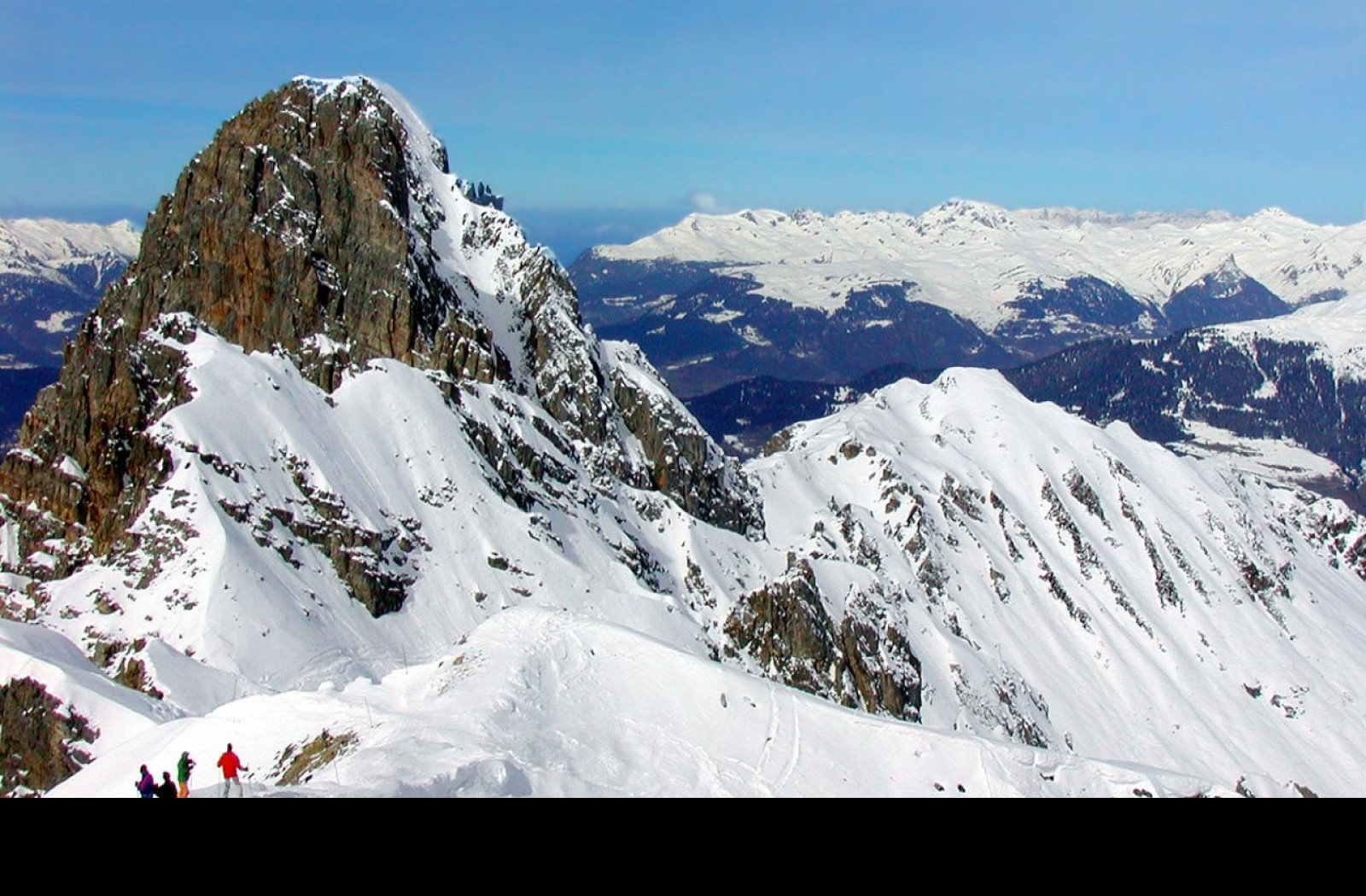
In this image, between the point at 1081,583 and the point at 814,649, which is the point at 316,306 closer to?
the point at 814,649

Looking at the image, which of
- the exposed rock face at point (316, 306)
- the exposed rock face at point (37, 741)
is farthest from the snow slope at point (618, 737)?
the exposed rock face at point (316, 306)

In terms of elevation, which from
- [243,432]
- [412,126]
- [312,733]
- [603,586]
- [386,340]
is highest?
[412,126]

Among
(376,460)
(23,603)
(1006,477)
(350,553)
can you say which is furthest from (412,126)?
(1006,477)

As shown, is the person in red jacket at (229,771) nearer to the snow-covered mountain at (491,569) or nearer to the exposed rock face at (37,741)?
the snow-covered mountain at (491,569)

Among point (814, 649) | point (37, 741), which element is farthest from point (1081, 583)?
point (37, 741)

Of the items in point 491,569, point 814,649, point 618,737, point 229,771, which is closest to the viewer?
point 229,771

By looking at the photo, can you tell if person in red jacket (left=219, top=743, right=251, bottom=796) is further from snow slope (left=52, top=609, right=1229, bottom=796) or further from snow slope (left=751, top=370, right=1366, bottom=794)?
snow slope (left=751, top=370, right=1366, bottom=794)
